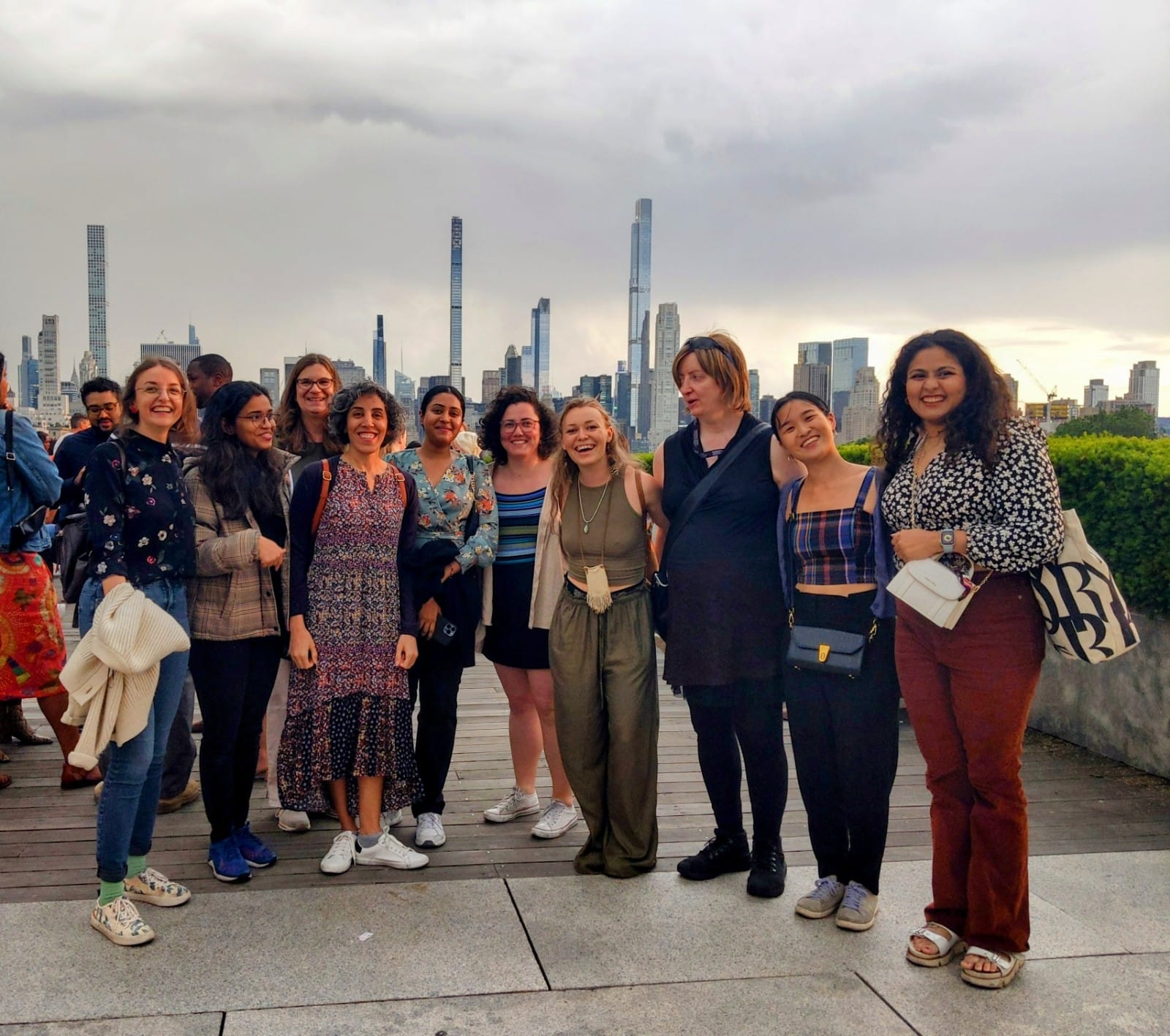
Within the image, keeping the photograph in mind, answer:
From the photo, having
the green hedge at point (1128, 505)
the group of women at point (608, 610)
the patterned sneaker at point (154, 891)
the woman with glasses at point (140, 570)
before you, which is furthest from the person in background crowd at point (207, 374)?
the green hedge at point (1128, 505)

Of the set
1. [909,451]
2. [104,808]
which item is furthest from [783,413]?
[104,808]

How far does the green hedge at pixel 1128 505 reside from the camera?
4.71m

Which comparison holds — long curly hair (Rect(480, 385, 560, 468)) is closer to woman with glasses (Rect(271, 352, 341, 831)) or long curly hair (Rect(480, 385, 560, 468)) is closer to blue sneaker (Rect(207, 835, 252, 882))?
woman with glasses (Rect(271, 352, 341, 831))

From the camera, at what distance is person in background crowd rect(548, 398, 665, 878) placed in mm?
3691

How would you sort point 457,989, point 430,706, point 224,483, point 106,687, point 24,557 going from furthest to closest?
1. point 24,557
2. point 430,706
3. point 224,483
4. point 106,687
5. point 457,989

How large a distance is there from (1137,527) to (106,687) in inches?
172

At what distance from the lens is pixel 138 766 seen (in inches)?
125

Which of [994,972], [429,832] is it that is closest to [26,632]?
[429,832]

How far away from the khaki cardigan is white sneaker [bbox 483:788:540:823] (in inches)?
48.7

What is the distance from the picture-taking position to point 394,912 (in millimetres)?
3316

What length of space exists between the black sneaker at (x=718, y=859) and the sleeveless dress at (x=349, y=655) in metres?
1.12

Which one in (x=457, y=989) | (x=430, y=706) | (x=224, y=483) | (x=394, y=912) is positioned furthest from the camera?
(x=430, y=706)

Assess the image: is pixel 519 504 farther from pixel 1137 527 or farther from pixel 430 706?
pixel 1137 527

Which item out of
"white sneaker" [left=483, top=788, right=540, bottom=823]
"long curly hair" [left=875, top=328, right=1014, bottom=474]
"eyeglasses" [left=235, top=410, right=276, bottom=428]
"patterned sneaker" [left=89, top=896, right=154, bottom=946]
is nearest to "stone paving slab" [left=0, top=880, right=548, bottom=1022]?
"patterned sneaker" [left=89, top=896, right=154, bottom=946]
